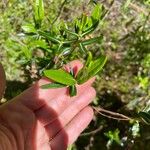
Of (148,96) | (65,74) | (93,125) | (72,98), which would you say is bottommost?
(93,125)

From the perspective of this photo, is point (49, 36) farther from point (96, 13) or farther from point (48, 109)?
point (48, 109)

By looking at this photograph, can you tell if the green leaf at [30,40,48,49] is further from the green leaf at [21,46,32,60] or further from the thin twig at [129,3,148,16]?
the thin twig at [129,3,148,16]

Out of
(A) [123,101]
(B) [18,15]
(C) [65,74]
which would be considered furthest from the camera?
(B) [18,15]

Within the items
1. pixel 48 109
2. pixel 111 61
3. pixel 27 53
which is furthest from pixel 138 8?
pixel 48 109

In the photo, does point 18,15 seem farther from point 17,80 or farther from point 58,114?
point 58,114

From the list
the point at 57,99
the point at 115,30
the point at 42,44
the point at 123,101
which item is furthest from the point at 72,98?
the point at 115,30

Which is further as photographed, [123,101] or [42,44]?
[123,101]

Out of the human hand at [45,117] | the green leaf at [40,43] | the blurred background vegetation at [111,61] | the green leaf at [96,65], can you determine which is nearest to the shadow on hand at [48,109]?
the human hand at [45,117]
